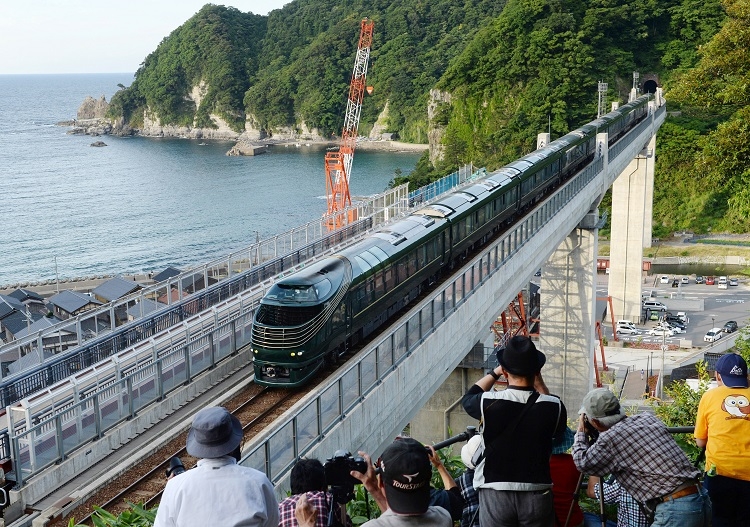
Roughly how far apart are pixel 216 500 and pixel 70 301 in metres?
28.6

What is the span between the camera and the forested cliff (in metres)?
66.2

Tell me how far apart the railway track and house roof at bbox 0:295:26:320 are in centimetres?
1887

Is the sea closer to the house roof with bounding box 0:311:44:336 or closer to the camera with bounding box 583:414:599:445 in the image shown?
the house roof with bounding box 0:311:44:336

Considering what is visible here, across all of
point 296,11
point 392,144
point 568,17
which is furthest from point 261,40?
point 568,17

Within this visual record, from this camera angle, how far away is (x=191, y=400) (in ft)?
52.2

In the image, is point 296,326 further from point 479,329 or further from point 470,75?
A: point 470,75

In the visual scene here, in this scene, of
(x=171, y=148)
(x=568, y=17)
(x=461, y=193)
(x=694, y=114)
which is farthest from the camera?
(x=171, y=148)

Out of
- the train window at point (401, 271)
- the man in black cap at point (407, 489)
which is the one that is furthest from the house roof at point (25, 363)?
the man in black cap at point (407, 489)

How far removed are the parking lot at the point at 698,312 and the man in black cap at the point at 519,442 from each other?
40.3 m

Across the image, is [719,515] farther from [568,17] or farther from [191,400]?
[568,17]

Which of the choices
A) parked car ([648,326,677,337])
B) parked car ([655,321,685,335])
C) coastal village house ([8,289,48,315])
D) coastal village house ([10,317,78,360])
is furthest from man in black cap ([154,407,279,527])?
parked car ([655,321,685,335])

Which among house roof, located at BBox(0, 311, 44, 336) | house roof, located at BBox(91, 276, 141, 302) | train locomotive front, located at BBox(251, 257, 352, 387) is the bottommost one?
house roof, located at BBox(0, 311, 44, 336)

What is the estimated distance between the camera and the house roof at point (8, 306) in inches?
1213

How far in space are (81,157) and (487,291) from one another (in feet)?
387
